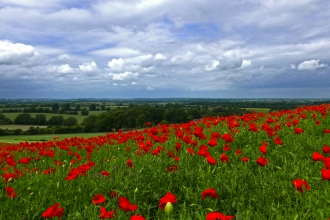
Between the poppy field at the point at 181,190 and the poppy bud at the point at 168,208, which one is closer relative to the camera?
the poppy bud at the point at 168,208

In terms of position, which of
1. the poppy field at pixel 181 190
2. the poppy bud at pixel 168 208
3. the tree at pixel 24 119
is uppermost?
the poppy bud at pixel 168 208

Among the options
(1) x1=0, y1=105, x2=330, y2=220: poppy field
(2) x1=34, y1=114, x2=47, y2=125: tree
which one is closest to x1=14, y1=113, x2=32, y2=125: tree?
(2) x1=34, y1=114, x2=47, y2=125: tree

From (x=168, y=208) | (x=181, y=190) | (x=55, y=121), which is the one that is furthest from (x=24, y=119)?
(x=168, y=208)

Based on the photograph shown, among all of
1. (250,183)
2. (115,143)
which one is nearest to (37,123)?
(115,143)

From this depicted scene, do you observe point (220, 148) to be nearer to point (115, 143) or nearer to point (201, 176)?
point (201, 176)

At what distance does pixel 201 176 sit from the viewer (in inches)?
164

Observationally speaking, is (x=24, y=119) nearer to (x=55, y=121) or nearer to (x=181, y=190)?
(x=55, y=121)

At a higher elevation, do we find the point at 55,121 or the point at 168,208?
the point at 168,208

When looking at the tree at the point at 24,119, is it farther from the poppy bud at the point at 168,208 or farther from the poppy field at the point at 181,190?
the poppy bud at the point at 168,208

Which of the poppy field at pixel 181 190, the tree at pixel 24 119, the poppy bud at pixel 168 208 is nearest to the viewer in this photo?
the poppy bud at pixel 168 208

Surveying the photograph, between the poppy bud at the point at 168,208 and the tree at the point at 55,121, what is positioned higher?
the poppy bud at the point at 168,208

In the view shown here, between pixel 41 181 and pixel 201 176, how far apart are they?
7.56ft

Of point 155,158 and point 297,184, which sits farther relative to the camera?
point 155,158

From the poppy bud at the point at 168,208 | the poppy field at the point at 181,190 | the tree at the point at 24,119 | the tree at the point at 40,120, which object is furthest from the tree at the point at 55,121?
the poppy bud at the point at 168,208
